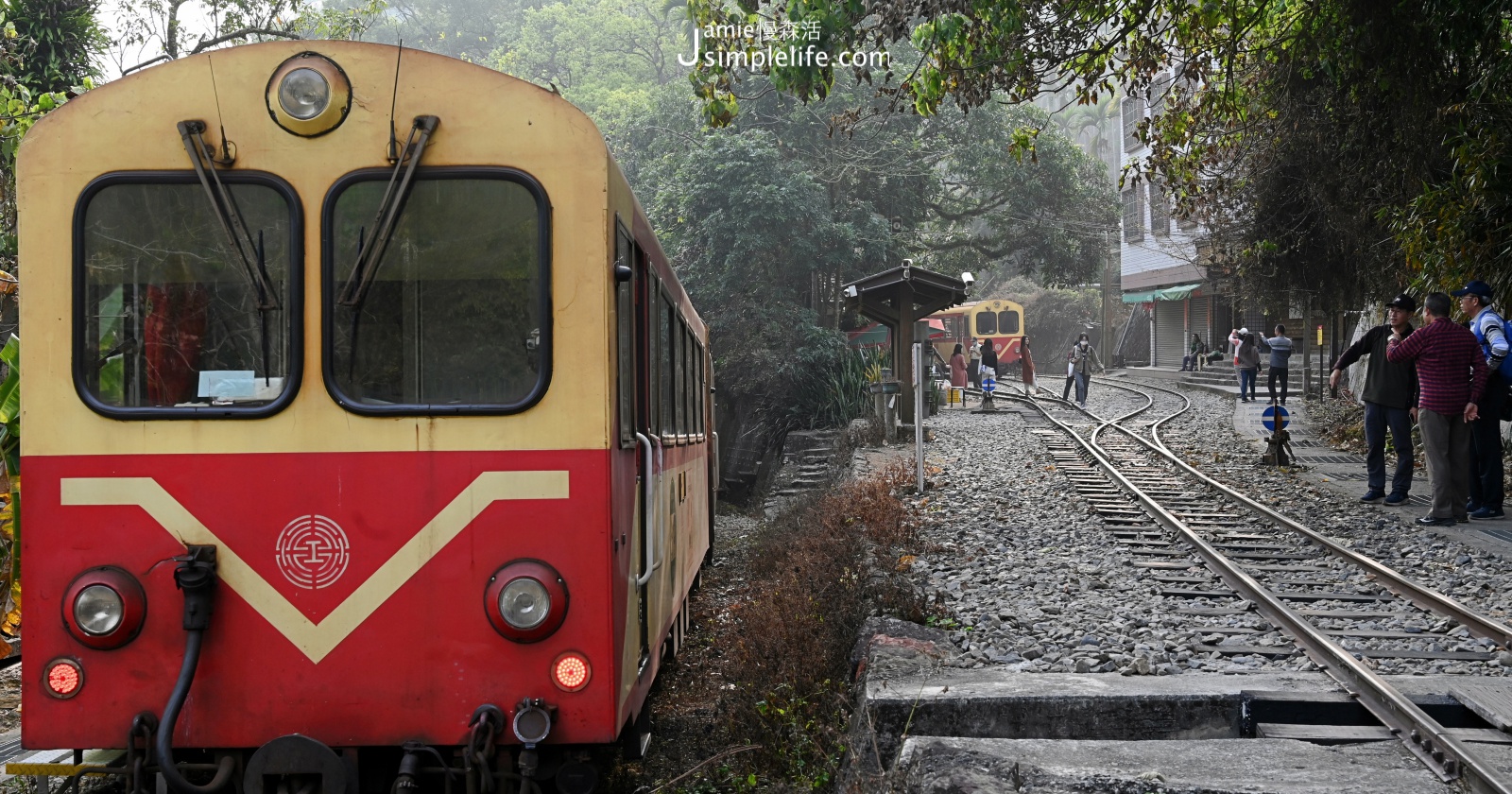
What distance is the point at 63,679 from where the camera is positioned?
384 centimetres

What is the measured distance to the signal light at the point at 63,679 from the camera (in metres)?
3.84

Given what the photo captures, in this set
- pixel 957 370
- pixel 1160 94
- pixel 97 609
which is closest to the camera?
pixel 97 609

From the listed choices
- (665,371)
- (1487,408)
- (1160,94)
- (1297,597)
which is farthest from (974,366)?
(665,371)

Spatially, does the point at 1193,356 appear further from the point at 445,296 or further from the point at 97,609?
the point at 97,609

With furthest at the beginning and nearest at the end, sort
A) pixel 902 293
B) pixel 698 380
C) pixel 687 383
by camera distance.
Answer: pixel 902 293
pixel 698 380
pixel 687 383

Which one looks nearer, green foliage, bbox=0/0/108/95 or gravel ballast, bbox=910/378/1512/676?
gravel ballast, bbox=910/378/1512/676

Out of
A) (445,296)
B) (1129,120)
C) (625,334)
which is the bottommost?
(625,334)

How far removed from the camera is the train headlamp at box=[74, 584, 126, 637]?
382 centimetres

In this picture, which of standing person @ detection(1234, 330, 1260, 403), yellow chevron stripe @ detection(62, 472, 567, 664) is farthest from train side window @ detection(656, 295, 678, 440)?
standing person @ detection(1234, 330, 1260, 403)

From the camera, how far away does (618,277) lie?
405 cm

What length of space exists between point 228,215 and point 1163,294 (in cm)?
3722

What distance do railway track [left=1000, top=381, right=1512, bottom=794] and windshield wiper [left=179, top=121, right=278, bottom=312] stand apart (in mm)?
4227

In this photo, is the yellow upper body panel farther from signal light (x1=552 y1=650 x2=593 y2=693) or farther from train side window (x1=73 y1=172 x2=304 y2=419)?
signal light (x1=552 y1=650 x2=593 y2=693)

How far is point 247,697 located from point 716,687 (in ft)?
12.7
